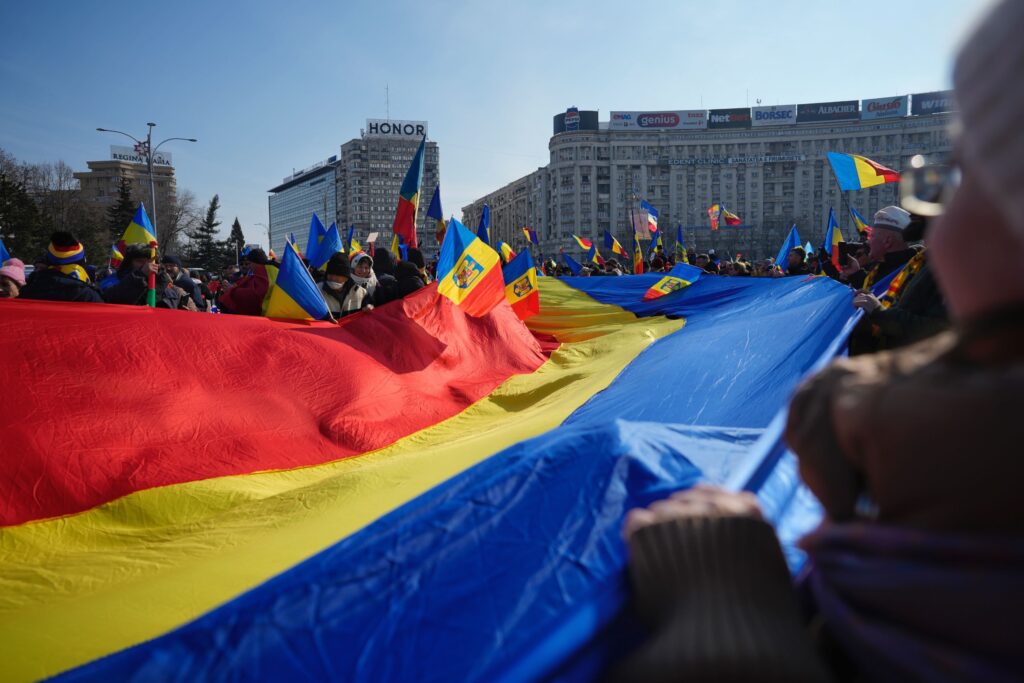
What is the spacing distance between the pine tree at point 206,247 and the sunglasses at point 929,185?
62.1m

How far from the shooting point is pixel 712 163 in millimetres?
95812

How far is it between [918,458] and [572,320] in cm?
822

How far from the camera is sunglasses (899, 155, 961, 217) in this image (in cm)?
76

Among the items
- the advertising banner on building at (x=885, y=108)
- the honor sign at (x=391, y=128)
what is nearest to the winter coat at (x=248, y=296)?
the advertising banner on building at (x=885, y=108)

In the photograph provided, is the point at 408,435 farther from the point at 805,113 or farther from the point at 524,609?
the point at 805,113

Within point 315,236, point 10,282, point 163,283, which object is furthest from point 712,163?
point 10,282

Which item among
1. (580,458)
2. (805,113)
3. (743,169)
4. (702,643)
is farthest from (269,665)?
(805,113)

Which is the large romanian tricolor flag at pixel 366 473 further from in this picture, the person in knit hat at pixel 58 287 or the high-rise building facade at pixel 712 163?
the high-rise building facade at pixel 712 163

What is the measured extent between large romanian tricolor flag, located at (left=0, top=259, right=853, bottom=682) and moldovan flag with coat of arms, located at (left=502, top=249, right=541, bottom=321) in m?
1.07

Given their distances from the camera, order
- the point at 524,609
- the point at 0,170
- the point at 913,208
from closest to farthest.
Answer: the point at 913,208 < the point at 524,609 < the point at 0,170

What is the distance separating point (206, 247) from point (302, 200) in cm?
10244

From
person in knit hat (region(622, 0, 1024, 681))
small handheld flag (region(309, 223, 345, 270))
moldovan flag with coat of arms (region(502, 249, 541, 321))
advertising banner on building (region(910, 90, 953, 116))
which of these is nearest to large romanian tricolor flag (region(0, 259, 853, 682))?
person in knit hat (region(622, 0, 1024, 681))

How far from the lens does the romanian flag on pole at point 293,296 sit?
19.6ft

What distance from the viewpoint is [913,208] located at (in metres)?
0.82
